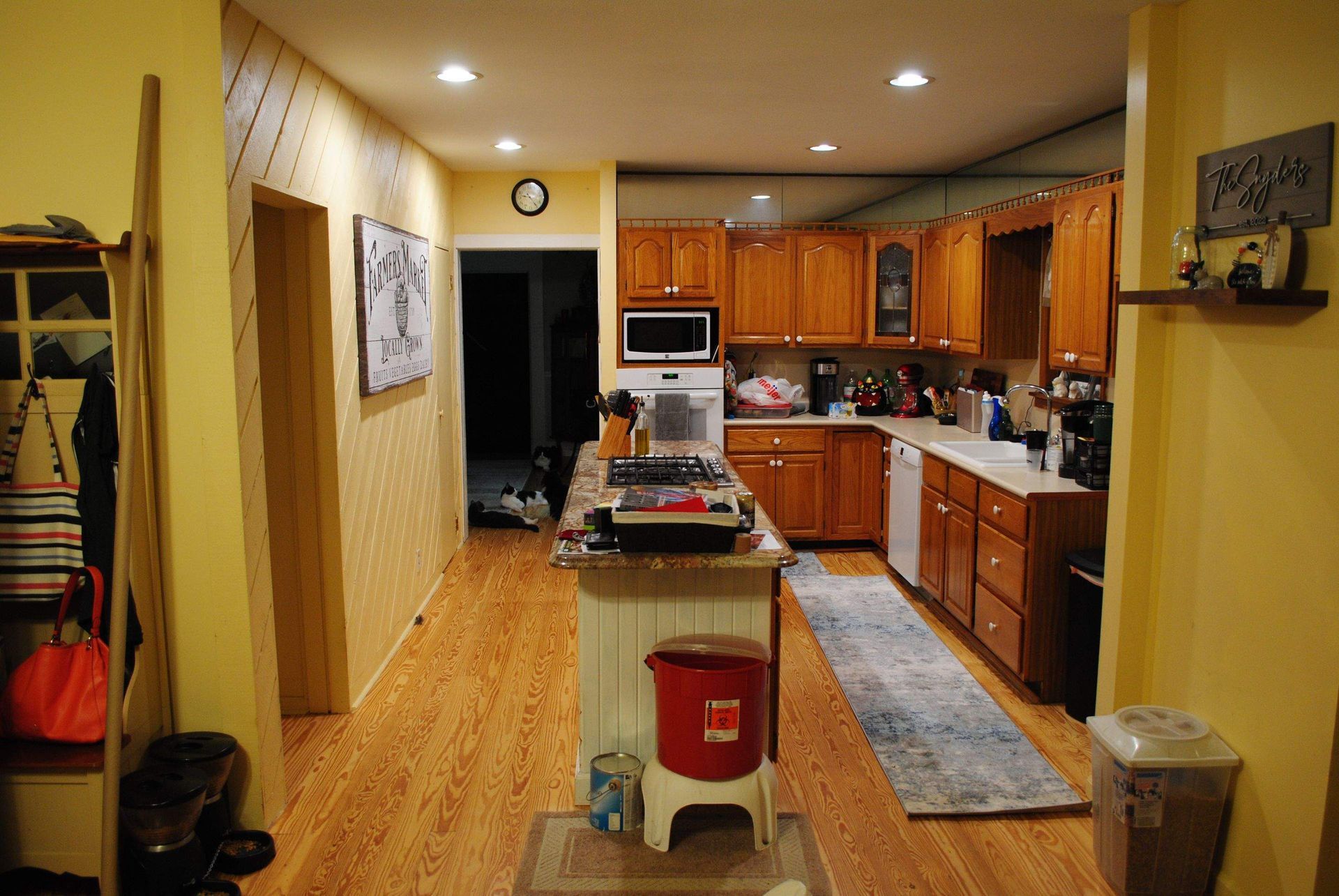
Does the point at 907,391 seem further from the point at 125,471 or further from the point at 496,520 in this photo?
the point at 125,471

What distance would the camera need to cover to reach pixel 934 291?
5.71 metres

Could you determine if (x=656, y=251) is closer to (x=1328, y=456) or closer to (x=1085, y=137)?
(x=1085, y=137)

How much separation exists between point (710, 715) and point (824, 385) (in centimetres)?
393

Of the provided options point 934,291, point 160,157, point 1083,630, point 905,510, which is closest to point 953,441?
point 905,510

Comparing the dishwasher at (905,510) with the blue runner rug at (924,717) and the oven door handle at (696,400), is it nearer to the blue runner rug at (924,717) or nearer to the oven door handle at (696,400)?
the blue runner rug at (924,717)

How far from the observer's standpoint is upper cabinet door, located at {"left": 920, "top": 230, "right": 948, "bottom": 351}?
5.53m

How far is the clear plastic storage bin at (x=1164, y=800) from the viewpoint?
7.82ft

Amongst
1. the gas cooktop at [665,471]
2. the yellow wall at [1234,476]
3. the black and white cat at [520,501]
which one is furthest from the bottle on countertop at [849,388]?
the yellow wall at [1234,476]

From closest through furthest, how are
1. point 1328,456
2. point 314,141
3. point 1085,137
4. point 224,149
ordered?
point 1328,456
point 224,149
point 314,141
point 1085,137

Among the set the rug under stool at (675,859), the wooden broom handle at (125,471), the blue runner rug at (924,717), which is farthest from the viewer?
the blue runner rug at (924,717)

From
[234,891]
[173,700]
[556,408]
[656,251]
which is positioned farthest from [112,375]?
[556,408]

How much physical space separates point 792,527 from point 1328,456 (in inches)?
157

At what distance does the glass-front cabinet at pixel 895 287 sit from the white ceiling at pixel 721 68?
0.83 meters

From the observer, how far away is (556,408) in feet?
30.6
